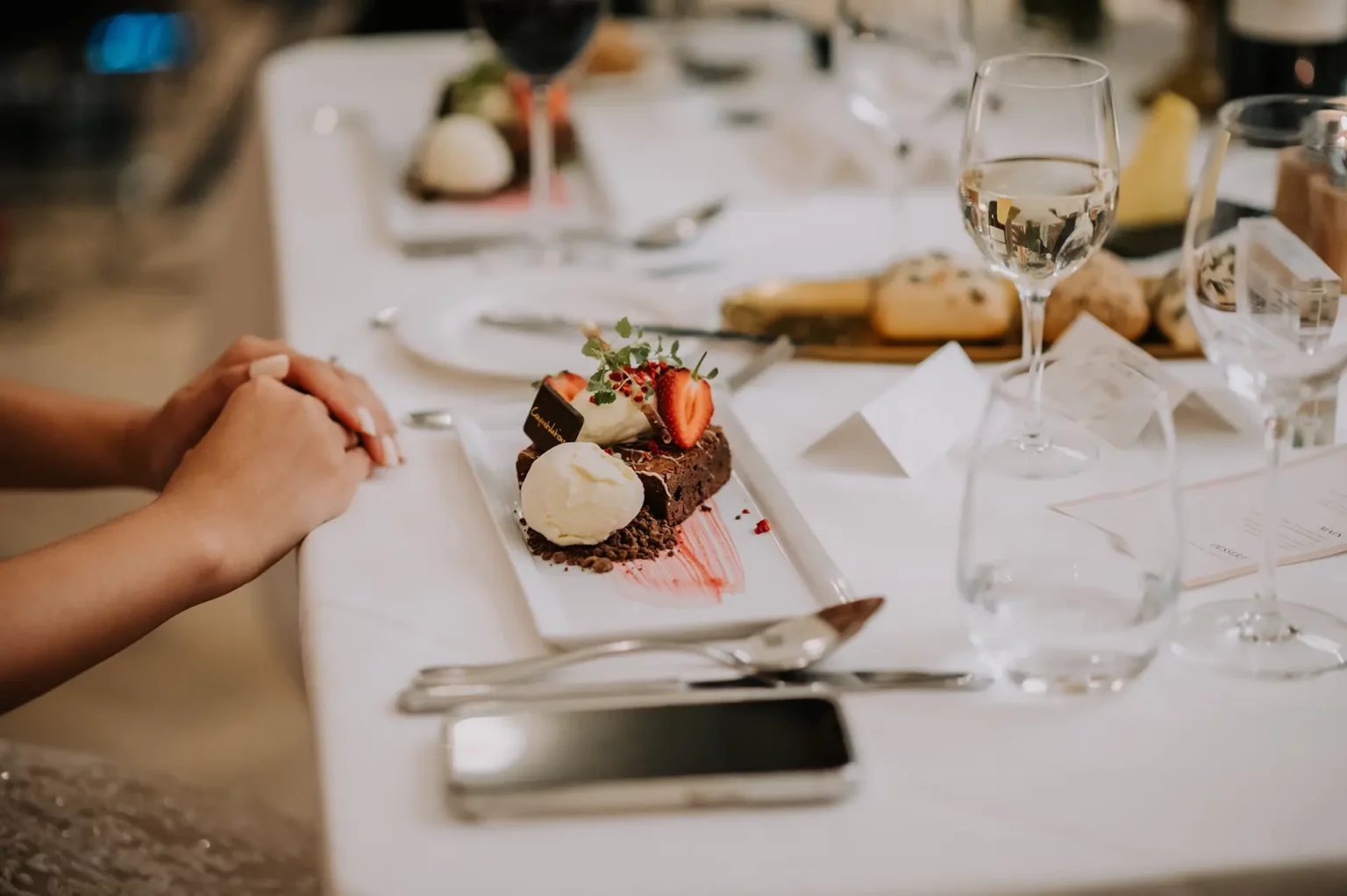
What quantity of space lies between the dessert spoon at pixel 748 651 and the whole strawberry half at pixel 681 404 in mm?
192

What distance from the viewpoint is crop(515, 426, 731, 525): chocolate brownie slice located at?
0.91 m

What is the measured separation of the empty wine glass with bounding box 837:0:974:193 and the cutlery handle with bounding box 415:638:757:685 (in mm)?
827

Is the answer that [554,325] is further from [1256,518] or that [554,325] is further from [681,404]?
[1256,518]

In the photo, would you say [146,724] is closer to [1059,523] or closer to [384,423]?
[384,423]

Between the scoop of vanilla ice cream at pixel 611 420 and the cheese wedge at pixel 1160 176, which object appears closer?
the scoop of vanilla ice cream at pixel 611 420

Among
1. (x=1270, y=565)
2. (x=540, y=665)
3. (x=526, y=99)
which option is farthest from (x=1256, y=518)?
(x=526, y=99)

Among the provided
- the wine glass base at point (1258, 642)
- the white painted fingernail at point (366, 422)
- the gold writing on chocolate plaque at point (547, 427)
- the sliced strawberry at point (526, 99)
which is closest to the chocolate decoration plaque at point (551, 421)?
the gold writing on chocolate plaque at point (547, 427)

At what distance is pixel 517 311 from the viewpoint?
51.9 inches

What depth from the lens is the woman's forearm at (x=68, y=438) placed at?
1.19 m

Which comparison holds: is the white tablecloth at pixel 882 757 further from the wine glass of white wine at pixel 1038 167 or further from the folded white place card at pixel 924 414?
the wine glass of white wine at pixel 1038 167

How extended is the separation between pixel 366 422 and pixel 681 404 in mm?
233

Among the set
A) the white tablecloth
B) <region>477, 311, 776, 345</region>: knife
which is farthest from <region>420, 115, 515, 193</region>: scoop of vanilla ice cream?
the white tablecloth

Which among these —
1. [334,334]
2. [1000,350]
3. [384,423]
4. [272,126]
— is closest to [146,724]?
[272,126]

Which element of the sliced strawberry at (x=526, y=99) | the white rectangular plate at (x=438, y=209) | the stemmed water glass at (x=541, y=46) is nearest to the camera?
the stemmed water glass at (x=541, y=46)
